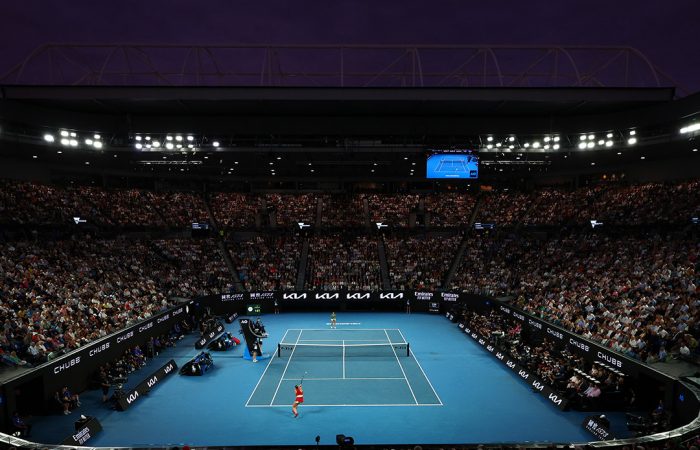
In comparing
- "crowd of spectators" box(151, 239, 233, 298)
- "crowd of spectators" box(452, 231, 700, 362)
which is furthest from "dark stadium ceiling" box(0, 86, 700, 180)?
"crowd of spectators" box(151, 239, 233, 298)

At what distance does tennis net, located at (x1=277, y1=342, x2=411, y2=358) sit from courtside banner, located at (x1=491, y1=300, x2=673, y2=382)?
7837 millimetres

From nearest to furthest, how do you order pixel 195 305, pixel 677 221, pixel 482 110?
pixel 482 110
pixel 677 221
pixel 195 305

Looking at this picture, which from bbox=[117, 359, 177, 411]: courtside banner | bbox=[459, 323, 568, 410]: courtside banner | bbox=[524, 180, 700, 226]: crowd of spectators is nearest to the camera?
bbox=[117, 359, 177, 411]: courtside banner

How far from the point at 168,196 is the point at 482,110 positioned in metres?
35.2

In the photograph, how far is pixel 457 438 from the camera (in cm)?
1574

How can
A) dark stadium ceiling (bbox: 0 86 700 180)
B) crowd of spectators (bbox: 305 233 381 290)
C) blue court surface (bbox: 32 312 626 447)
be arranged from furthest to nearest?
crowd of spectators (bbox: 305 233 381 290) < dark stadium ceiling (bbox: 0 86 700 180) < blue court surface (bbox: 32 312 626 447)

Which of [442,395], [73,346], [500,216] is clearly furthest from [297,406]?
[500,216]

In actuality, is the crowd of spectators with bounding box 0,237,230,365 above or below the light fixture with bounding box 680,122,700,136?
below

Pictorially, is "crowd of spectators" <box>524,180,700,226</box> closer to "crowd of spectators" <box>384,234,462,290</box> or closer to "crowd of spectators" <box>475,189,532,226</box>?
"crowd of spectators" <box>475,189,532,226</box>

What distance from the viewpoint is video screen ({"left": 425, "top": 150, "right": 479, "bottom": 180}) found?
2742 cm

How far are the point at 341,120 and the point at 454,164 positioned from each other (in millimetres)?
7985

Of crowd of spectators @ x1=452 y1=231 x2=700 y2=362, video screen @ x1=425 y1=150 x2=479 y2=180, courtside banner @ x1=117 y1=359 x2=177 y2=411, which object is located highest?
video screen @ x1=425 y1=150 x2=479 y2=180

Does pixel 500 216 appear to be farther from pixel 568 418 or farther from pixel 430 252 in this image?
pixel 568 418

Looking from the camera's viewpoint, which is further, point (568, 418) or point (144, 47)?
point (144, 47)
